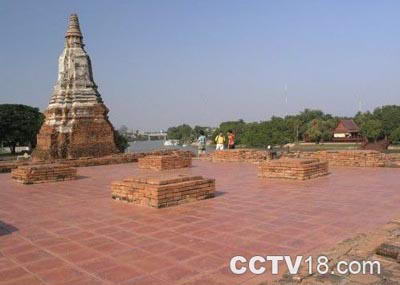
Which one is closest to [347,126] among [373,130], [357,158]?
[373,130]

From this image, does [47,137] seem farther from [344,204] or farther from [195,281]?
[195,281]

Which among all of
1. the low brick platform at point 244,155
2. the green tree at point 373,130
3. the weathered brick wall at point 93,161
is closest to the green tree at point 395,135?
the green tree at point 373,130

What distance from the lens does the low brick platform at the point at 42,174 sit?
783 centimetres

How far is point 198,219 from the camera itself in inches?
171

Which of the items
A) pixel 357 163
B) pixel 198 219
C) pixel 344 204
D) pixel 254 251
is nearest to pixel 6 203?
pixel 198 219

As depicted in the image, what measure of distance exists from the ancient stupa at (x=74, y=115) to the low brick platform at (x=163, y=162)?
3343 mm

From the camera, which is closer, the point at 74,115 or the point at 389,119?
the point at 74,115

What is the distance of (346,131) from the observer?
6812 cm

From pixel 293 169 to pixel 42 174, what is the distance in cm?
494

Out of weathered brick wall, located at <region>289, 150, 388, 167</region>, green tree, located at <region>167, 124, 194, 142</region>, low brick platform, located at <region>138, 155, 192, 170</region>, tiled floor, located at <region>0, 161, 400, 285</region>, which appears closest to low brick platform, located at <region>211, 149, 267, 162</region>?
low brick platform, located at <region>138, 155, 192, 170</region>

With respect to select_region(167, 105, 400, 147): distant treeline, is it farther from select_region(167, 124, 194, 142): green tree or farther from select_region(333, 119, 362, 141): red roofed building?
select_region(167, 124, 194, 142): green tree

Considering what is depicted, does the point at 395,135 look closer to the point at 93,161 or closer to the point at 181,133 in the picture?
the point at 93,161

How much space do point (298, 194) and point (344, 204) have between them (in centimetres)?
91

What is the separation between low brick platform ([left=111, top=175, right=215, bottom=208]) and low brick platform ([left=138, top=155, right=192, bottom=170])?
4514 mm
